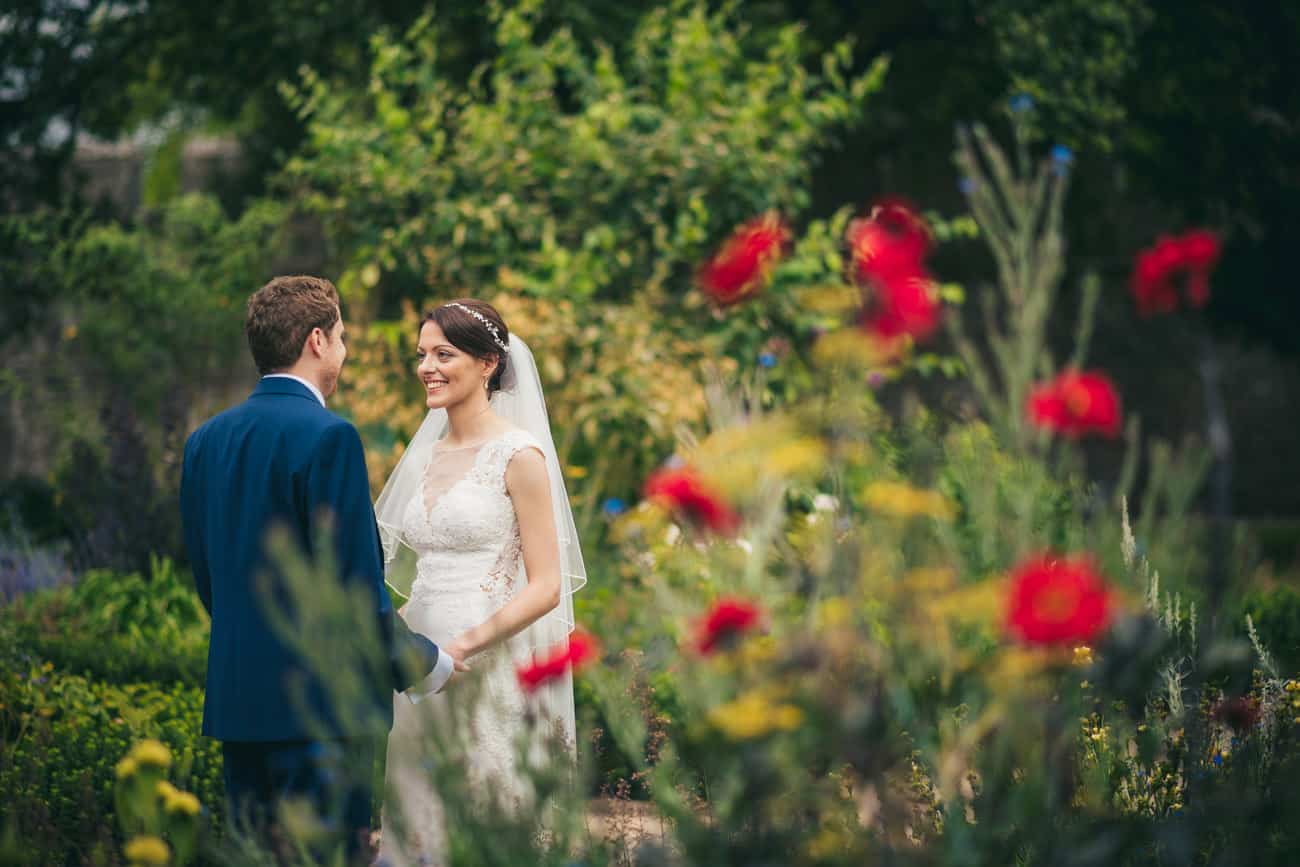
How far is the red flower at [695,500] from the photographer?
195 cm

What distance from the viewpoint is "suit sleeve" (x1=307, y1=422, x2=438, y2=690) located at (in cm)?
293

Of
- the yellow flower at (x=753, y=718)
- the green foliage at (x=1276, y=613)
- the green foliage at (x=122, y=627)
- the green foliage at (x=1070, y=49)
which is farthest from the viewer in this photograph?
the green foliage at (x=1070, y=49)

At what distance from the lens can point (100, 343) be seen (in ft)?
33.7

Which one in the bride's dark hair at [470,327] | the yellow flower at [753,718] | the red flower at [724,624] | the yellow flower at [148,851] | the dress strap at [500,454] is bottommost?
the dress strap at [500,454]

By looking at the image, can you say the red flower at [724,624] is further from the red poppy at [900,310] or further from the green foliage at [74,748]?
the green foliage at [74,748]

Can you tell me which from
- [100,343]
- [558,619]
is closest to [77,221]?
[100,343]

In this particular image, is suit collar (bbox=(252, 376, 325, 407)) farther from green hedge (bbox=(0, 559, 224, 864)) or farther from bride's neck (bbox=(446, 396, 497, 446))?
green hedge (bbox=(0, 559, 224, 864))

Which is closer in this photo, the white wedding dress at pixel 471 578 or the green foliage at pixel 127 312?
the white wedding dress at pixel 471 578

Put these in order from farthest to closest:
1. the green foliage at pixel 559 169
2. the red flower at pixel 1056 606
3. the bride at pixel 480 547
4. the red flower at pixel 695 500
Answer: the green foliage at pixel 559 169 → the bride at pixel 480 547 → the red flower at pixel 695 500 → the red flower at pixel 1056 606

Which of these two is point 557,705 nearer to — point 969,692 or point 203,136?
point 969,692

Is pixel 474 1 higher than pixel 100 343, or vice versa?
pixel 474 1

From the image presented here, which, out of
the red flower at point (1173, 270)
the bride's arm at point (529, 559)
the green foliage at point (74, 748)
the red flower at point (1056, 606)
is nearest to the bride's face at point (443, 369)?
the bride's arm at point (529, 559)

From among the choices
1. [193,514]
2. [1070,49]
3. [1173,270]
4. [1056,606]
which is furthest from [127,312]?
[1056,606]

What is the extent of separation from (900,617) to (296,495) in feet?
4.89
